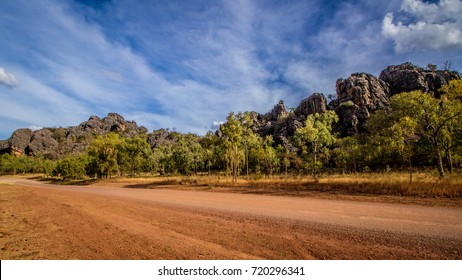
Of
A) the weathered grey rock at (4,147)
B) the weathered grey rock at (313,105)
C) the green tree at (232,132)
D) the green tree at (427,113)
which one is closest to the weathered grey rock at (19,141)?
the weathered grey rock at (4,147)

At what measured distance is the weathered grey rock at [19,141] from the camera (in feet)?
518

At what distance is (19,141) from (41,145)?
13585mm

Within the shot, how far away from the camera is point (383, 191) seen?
49.7 ft

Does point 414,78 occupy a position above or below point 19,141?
above

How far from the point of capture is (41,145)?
167000 mm

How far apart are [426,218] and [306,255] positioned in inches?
236

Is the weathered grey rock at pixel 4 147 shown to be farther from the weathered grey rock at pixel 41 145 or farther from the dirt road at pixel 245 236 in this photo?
the dirt road at pixel 245 236

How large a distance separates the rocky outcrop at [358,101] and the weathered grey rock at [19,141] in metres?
196

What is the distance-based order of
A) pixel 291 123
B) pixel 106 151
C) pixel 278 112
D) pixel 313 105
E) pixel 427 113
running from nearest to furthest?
pixel 427 113
pixel 106 151
pixel 291 123
pixel 313 105
pixel 278 112

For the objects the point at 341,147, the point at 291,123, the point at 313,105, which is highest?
the point at 313,105

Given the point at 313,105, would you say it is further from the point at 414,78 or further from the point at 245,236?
the point at 245,236

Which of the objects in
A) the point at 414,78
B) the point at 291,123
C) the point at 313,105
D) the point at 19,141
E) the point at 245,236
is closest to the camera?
the point at 245,236

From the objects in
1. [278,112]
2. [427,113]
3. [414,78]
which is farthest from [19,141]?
[414,78]

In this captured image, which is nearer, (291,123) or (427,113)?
(427,113)
